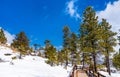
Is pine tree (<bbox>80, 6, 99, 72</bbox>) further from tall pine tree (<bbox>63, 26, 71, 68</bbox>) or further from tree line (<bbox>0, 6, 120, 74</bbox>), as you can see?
tall pine tree (<bbox>63, 26, 71, 68</bbox>)

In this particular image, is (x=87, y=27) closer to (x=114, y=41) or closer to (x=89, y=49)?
(x=89, y=49)

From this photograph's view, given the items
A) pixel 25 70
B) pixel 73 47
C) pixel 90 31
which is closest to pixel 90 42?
pixel 90 31

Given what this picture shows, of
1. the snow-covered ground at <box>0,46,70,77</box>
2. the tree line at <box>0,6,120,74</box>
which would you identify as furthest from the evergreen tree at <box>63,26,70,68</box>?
the snow-covered ground at <box>0,46,70,77</box>

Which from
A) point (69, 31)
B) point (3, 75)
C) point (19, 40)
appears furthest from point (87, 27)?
point (19, 40)

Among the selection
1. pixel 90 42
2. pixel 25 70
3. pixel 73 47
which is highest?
pixel 73 47

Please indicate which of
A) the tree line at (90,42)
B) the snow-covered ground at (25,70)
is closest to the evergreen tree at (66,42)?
the tree line at (90,42)

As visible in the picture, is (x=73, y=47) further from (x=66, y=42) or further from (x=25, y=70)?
(x=25, y=70)

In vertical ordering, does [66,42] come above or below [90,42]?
above

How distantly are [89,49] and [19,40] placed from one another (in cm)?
5383

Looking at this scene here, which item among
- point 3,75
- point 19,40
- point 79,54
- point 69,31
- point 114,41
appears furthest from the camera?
point 19,40

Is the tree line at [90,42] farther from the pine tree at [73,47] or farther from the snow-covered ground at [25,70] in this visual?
the snow-covered ground at [25,70]

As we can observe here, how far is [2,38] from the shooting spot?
93250 mm

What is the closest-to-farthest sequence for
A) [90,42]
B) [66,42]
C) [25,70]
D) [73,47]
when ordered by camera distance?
[25,70] → [90,42] → [73,47] → [66,42]

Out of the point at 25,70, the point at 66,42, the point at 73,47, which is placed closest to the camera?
the point at 25,70
